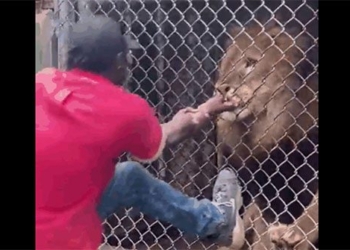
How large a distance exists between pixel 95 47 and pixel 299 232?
1627 mm

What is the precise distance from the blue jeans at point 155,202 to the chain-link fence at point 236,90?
2.73ft

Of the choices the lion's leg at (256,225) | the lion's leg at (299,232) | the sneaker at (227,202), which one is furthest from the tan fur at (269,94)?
the sneaker at (227,202)

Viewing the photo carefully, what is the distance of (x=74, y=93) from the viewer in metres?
2.28

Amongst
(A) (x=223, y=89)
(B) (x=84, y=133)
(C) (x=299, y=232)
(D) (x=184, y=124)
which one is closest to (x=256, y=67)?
(A) (x=223, y=89)

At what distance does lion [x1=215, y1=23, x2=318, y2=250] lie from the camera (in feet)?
12.7

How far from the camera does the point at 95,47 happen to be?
2.37 metres

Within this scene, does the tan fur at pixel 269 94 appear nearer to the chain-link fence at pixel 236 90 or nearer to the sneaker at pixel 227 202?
the chain-link fence at pixel 236 90

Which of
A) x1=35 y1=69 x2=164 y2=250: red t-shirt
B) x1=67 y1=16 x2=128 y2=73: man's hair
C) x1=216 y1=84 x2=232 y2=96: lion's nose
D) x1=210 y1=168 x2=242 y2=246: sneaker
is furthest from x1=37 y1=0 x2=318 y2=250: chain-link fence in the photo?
x1=35 y1=69 x2=164 y2=250: red t-shirt

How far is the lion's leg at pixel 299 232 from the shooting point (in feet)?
11.5

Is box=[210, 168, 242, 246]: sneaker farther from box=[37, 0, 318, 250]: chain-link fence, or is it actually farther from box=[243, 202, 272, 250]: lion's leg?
box=[243, 202, 272, 250]: lion's leg

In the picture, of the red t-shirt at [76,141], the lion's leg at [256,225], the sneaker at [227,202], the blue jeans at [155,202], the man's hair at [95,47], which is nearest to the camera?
the red t-shirt at [76,141]

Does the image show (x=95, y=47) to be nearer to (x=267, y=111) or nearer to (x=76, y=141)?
(x=76, y=141)

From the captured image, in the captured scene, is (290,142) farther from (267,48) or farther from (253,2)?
(253,2)
